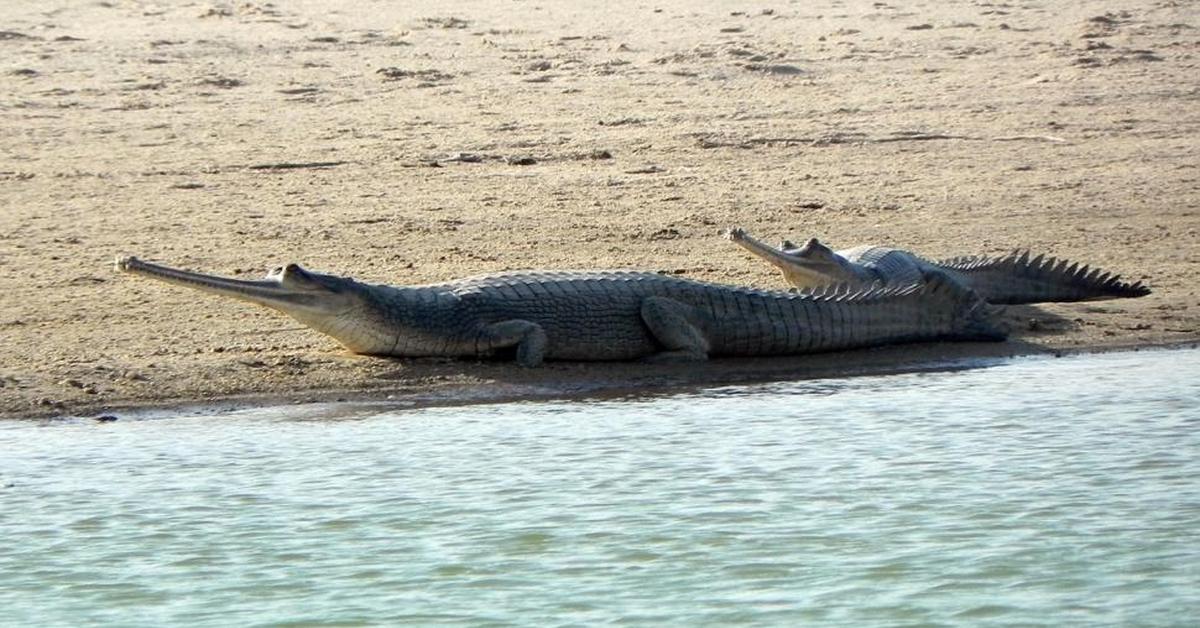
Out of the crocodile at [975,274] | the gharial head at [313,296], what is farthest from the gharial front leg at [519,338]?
the crocodile at [975,274]

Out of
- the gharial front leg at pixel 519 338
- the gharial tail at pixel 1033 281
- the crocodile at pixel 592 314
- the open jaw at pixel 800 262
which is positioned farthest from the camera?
the gharial tail at pixel 1033 281

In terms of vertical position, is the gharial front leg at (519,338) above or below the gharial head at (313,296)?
below

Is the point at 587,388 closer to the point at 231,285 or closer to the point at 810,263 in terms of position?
the point at 231,285

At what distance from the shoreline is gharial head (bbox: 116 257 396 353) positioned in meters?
0.33

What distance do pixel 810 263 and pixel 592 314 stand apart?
1320mm

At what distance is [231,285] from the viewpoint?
802 centimetres

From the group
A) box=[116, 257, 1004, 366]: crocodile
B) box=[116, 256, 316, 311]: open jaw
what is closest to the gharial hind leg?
box=[116, 257, 1004, 366]: crocodile

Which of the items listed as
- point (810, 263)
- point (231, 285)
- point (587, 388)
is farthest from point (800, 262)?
point (231, 285)

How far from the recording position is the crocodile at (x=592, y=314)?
27.0 ft

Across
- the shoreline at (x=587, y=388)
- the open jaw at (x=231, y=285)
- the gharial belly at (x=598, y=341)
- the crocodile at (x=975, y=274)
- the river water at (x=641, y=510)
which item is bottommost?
the river water at (x=641, y=510)

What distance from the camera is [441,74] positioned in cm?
1338

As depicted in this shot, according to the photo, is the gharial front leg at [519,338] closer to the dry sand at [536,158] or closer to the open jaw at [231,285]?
the dry sand at [536,158]

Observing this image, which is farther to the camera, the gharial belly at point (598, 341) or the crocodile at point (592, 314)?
the gharial belly at point (598, 341)

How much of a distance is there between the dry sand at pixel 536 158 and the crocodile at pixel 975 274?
0.17 meters
